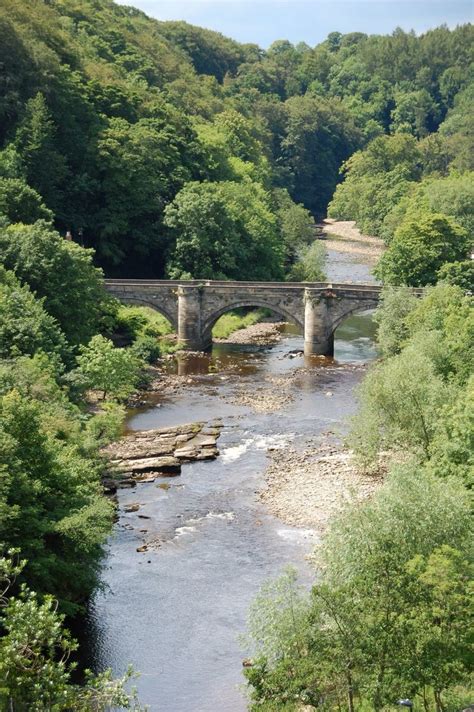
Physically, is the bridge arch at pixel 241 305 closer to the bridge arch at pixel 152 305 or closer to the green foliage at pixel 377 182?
the bridge arch at pixel 152 305

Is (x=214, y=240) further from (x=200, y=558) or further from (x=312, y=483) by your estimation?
(x=200, y=558)

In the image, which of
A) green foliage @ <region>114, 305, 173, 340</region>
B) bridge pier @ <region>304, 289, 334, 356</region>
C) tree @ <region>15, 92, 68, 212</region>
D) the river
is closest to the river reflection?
the river

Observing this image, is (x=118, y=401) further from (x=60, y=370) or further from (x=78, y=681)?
(x=78, y=681)

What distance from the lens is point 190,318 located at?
97.8 metres

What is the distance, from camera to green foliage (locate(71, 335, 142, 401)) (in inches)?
2840

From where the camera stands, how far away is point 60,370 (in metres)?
64.8

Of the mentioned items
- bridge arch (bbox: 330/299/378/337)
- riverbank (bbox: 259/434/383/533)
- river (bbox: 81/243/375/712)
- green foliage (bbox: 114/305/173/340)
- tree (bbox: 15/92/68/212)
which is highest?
tree (bbox: 15/92/68/212)

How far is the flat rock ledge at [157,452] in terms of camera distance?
6225cm

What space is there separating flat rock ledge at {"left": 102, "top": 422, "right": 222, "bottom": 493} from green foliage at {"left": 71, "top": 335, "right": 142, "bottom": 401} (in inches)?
180

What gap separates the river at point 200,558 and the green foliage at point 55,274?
8.61 metres

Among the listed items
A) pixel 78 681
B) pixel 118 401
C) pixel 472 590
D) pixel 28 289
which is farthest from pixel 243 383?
pixel 472 590

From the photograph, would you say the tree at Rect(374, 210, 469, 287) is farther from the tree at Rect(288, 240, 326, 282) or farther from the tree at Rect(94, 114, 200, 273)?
the tree at Rect(94, 114, 200, 273)

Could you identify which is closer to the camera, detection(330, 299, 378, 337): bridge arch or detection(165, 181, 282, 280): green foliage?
detection(330, 299, 378, 337): bridge arch

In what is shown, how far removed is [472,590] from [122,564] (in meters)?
22.6
